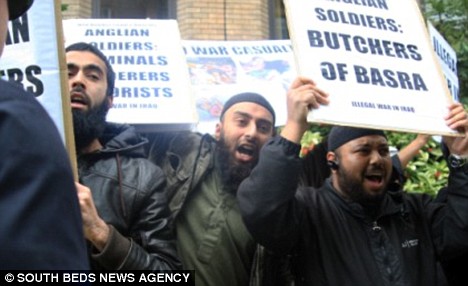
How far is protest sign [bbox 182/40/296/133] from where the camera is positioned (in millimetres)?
4098

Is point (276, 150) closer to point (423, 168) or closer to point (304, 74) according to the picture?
point (304, 74)

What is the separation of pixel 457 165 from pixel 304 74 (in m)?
0.82

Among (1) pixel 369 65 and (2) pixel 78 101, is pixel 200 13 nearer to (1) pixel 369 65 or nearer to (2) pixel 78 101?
(2) pixel 78 101

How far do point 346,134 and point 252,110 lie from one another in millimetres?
650

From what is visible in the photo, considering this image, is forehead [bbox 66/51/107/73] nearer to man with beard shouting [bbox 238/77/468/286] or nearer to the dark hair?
the dark hair

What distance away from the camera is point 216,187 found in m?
3.01

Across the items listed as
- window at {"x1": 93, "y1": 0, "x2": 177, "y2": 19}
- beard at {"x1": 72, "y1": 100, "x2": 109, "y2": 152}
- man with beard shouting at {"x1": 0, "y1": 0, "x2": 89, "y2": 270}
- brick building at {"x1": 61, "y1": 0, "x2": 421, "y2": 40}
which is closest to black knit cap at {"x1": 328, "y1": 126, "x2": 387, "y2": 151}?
beard at {"x1": 72, "y1": 100, "x2": 109, "y2": 152}

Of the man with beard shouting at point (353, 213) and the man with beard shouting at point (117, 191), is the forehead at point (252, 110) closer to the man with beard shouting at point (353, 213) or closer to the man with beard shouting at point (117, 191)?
the man with beard shouting at point (353, 213)

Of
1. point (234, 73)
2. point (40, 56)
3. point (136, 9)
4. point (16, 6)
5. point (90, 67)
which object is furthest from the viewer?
point (136, 9)

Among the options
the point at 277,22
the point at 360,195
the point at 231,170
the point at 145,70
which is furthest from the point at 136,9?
the point at 360,195

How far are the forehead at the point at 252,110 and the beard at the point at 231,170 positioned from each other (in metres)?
0.26

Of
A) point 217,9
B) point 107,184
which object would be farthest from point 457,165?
point 217,9

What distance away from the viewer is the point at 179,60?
3.85 meters
